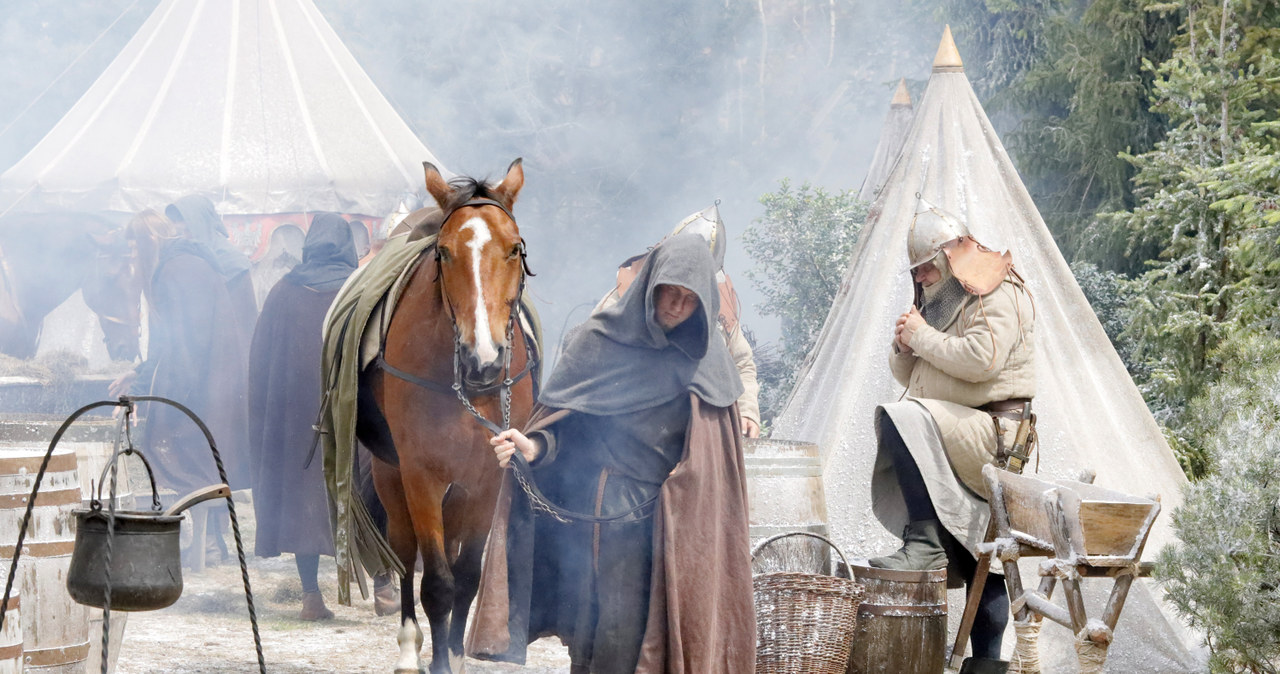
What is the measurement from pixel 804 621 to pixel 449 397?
4.83 feet

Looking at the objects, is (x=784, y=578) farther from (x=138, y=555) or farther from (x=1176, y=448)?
(x=1176, y=448)

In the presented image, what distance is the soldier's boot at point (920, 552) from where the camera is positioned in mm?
4395

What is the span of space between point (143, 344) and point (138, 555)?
8.30 metres

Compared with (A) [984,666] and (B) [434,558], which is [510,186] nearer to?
(B) [434,558]

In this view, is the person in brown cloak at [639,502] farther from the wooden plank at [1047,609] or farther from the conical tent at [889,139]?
the conical tent at [889,139]

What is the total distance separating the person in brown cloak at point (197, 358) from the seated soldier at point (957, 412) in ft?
13.5

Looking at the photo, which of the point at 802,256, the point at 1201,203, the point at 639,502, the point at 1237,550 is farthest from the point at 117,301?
the point at 1237,550

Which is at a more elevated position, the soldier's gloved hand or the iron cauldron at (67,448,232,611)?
the soldier's gloved hand

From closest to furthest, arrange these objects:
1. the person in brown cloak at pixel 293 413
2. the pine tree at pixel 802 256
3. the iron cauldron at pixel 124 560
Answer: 1. the iron cauldron at pixel 124 560
2. the person in brown cloak at pixel 293 413
3. the pine tree at pixel 802 256

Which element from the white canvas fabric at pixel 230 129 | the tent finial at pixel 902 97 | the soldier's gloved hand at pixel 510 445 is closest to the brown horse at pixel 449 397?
the soldier's gloved hand at pixel 510 445

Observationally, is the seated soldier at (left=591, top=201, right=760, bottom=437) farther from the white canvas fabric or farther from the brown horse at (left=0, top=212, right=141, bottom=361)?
the white canvas fabric

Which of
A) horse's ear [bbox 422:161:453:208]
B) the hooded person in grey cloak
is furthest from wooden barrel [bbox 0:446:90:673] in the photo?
the hooded person in grey cloak

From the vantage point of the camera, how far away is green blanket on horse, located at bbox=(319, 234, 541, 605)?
174 inches

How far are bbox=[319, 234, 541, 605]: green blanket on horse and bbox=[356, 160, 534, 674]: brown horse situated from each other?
10 cm
